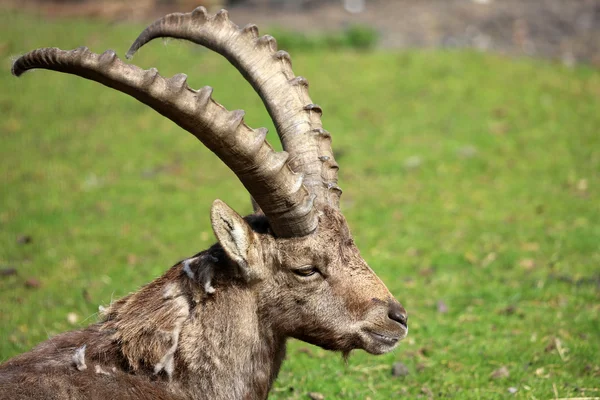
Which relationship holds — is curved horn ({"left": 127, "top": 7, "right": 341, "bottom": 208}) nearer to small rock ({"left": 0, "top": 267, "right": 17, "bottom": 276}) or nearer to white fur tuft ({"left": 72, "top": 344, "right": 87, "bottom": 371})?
white fur tuft ({"left": 72, "top": 344, "right": 87, "bottom": 371})

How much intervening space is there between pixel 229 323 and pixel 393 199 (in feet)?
24.6

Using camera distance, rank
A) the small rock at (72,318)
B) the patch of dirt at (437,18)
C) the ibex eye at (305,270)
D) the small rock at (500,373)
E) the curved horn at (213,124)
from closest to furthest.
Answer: the curved horn at (213,124) < the ibex eye at (305,270) < the small rock at (500,373) < the small rock at (72,318) < the patch of dirt at (437,18)

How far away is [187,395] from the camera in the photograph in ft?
15.4

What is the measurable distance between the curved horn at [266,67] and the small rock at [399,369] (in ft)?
7.86

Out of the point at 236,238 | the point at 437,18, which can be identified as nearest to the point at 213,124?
the point at 236,238

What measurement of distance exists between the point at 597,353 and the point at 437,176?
603 cm

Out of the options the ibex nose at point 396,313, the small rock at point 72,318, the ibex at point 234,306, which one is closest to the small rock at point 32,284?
the small rock at point 72,318

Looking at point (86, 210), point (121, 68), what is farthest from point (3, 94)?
point (121, 68)

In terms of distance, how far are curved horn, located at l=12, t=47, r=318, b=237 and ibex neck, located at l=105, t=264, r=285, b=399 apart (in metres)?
0.63

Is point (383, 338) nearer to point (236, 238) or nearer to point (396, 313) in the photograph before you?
point (396, 313)

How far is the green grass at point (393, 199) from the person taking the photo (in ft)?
23.7

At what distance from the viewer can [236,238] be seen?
4668 millimetres

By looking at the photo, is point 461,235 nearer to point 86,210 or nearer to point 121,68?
point 86,210

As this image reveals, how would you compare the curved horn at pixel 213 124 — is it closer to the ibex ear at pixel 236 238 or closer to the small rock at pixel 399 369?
the ibex ear at pixel 236 238
